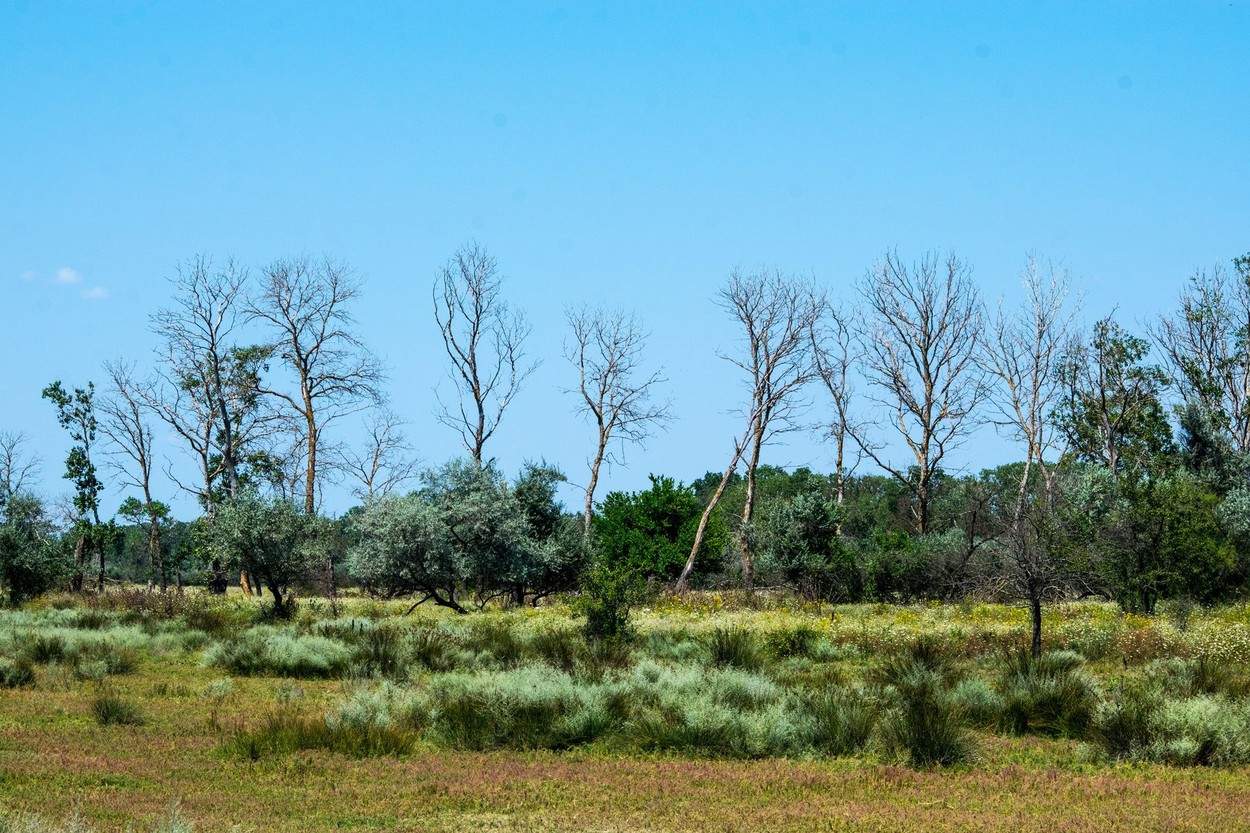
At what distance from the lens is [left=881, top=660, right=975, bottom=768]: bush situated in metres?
11.9

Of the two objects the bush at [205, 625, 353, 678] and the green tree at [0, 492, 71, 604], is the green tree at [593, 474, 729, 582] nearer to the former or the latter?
A: the green tree at [0, 492, 71, 604]

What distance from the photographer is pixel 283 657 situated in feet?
64.5

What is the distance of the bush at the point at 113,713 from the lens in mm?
14000

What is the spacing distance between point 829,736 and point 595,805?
11.1 ft

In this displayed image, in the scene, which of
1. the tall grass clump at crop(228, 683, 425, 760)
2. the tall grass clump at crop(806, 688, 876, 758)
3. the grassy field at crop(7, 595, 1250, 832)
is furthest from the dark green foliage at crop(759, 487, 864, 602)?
the tall grass clump at crop(228, 683, 425, 760)

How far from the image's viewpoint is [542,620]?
2883cm

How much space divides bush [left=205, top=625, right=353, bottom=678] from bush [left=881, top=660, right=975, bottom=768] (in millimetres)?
10009

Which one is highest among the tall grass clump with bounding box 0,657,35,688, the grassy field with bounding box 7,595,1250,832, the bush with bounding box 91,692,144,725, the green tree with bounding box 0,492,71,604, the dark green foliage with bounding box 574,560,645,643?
the green tree with bounding box 0,492,71,604

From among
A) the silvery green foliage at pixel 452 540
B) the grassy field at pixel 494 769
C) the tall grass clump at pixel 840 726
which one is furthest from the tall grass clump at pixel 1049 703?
the silvery green foliage at pixel 452 540

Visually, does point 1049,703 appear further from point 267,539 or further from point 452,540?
point 452,540

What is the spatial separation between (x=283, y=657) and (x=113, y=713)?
222 inches

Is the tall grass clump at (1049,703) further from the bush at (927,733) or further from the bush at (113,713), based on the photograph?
the bush at (113,713)

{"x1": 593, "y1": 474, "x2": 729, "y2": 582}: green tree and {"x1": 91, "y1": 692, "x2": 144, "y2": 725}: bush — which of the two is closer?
{"x1": 91, "y1": 692, "x2": 144, "y2": 725}: bush

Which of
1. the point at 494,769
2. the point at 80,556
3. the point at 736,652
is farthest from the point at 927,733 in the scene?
the point at 80,556
